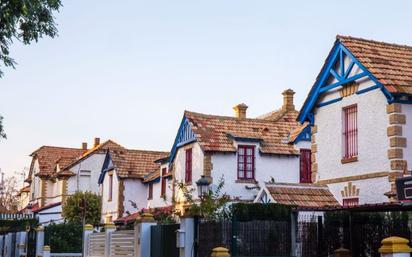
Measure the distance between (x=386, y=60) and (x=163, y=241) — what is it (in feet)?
31.0

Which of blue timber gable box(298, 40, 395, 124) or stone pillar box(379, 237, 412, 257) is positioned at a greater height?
blue timber gable box(298, 40, 395, 124)

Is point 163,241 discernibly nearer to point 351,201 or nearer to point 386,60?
point 351,201

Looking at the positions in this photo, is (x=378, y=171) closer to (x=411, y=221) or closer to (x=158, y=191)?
(x=411, y=221)

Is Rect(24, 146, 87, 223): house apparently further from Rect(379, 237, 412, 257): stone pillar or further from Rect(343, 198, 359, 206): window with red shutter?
Rect(379, 237, 412, 257): stone pillar

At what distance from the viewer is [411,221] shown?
1497 centimetres

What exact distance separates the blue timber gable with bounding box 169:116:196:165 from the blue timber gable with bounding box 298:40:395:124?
425 inches

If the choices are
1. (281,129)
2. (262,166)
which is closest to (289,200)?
(262,166)

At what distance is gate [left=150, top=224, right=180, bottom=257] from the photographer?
60.5 feet

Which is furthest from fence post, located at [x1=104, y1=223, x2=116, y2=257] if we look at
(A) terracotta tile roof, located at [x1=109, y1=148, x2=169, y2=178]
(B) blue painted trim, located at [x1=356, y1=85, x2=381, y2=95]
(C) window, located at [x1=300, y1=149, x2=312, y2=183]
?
(A) terracotta tile roof, located at [x1=109, y1=148, x2=169, y2=178]

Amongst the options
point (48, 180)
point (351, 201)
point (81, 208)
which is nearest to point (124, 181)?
point (81, 208)

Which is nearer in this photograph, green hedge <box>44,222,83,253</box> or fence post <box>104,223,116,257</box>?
fence post <box>104,223,116,257</box>

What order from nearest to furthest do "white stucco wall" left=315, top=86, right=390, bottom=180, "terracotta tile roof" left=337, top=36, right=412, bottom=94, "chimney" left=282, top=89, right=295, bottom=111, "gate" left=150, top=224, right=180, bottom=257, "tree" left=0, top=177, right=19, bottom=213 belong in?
"gate" left=150, top=224, right=180, bottom=257 < "terracotta tile roof" left=337, top=36, right=412, bottom=94 < "white stucco wall" left=315, top=86, right=390, bottom=180 < "chimney" left=282, top=89, right=295, bottom=111 < "tree" left=0, top=177, right=19, bottom=213

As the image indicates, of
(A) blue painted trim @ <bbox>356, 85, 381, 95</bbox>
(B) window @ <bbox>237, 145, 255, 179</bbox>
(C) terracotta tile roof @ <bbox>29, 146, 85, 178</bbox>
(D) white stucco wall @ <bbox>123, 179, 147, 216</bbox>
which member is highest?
(C) terracotta tile roof @ <bbox>29, 146, 85, 178</bbox>

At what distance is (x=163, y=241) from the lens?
1892 cm
